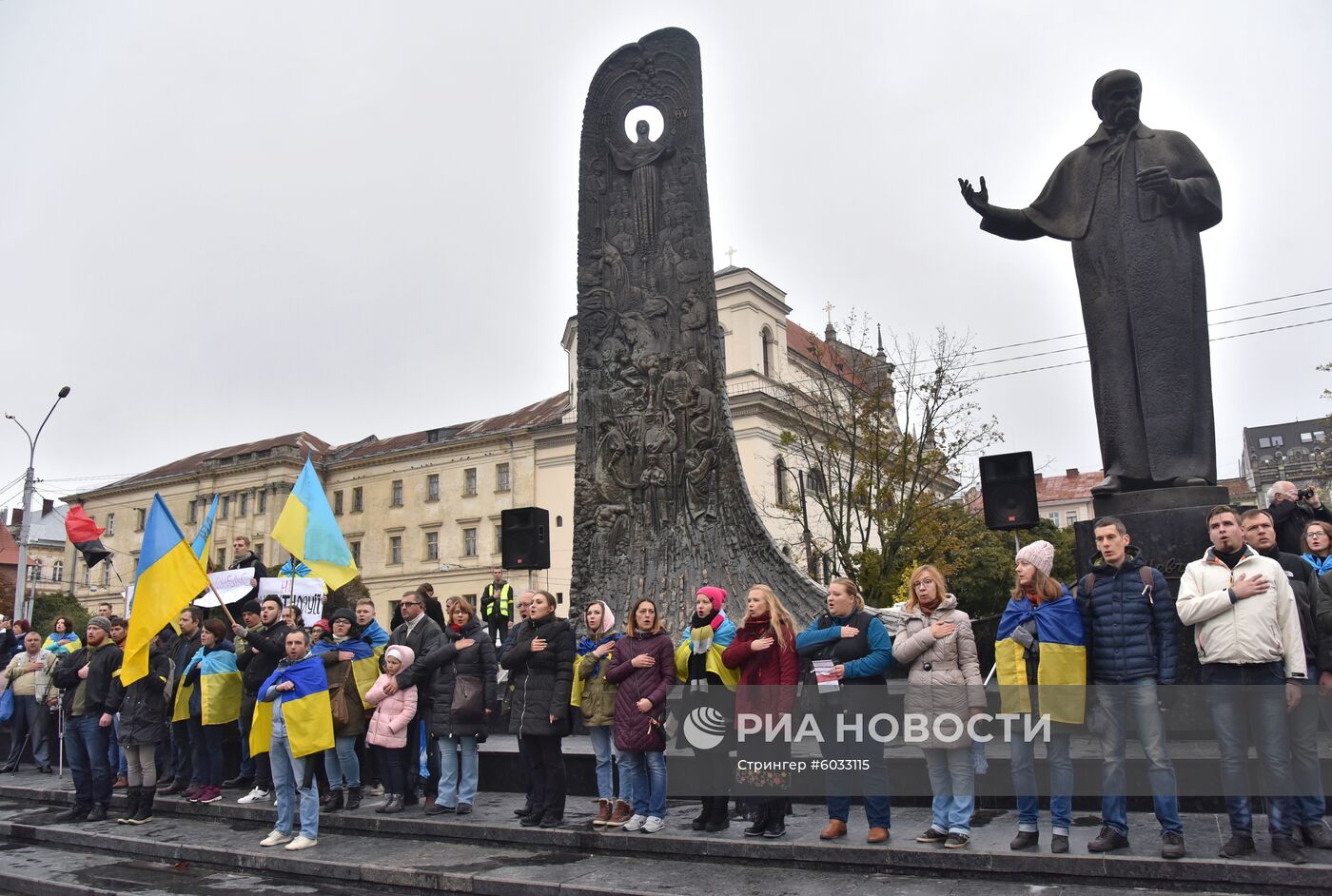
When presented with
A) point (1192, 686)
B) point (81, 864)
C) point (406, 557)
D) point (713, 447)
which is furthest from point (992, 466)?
point (406, 557)

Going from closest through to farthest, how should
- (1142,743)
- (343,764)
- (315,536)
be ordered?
(1142,743)
(343,764)
(315,536)

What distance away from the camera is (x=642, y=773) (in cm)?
725

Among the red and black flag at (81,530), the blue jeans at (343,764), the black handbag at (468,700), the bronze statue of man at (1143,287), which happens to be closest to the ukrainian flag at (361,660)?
the blue jeans at (343,764)

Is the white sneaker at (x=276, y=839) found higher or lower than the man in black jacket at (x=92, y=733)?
lower

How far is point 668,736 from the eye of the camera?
357 inches

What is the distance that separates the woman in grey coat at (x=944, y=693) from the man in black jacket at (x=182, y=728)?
7.26 metres

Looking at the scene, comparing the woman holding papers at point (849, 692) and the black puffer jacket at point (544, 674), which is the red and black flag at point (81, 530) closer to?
the black puffer jacket at point (544, 674)

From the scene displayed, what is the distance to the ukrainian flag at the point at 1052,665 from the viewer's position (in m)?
5.46

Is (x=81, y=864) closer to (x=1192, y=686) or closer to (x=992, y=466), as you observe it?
(x=1192, y=686)

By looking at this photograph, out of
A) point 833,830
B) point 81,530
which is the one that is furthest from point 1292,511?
point 81,530

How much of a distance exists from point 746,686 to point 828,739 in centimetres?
66

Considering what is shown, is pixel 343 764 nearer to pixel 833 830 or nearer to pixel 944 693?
pixel 833 830

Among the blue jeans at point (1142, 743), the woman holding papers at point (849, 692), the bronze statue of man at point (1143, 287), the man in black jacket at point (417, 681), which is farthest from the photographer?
the man in black jacket at point (417, 681)

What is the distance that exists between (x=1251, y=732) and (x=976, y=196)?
483cm
